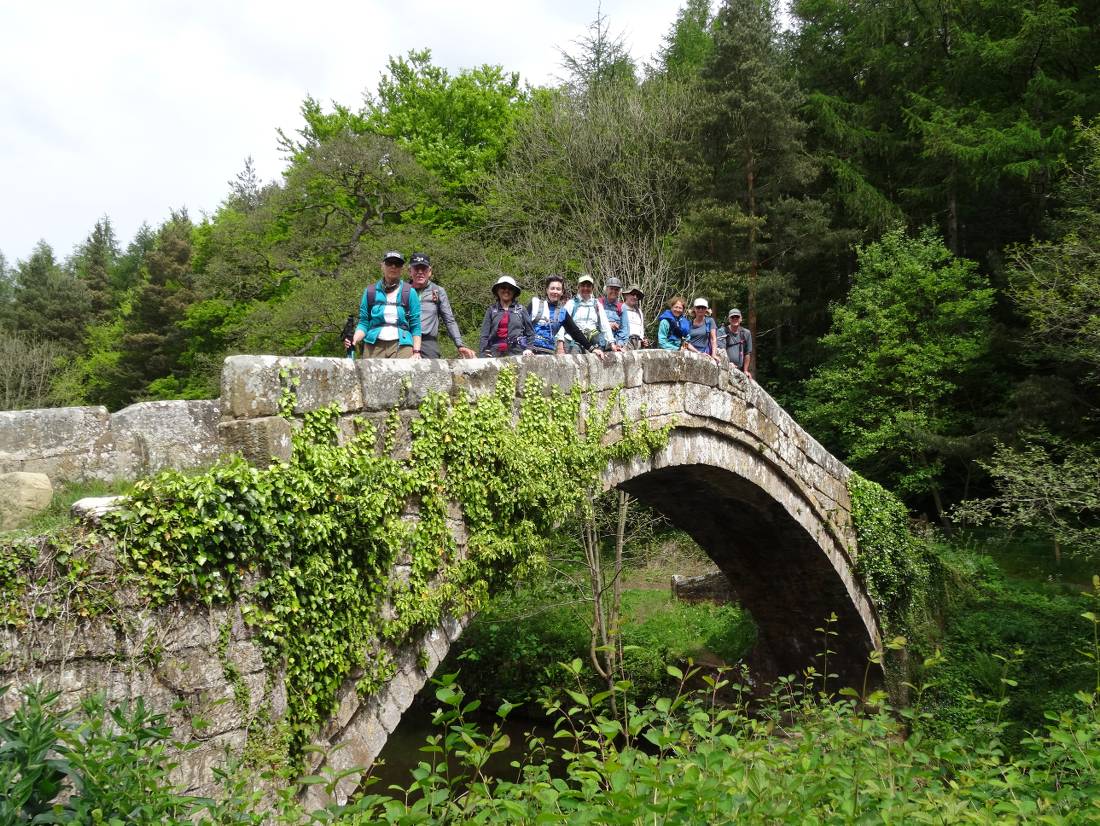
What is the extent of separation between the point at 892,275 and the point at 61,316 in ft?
114

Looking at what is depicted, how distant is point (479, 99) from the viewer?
21406 millimetres

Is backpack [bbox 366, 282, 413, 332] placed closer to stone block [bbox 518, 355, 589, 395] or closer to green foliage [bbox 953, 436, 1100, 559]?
stone block [bbox 518, 355, 589, 395]

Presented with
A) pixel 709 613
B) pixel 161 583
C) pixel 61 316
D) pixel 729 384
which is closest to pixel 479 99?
pixel 709 613

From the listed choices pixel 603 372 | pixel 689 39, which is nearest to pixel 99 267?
pixel 689 39

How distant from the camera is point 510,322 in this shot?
6078 millimetres

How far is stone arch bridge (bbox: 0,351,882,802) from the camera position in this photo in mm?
3287

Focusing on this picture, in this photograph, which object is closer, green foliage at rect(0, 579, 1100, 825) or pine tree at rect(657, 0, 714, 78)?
green foliage at rect(0, 579, 1100, 825)

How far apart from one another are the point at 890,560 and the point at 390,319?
8.50 m

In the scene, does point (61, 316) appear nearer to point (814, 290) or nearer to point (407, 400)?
point (814, 290)

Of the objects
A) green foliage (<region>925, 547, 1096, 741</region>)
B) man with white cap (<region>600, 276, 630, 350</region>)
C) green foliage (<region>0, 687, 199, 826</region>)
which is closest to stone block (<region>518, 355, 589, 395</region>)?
man with white cap (<region>600, 276, 630, 350</region>)

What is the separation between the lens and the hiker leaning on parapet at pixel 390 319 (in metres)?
5.11

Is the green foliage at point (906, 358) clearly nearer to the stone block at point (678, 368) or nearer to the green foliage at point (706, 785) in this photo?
the stone block at point (678, 368)

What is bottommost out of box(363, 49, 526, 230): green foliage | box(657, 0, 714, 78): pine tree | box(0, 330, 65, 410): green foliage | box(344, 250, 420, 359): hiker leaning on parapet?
box(344, 250, 420, 359): hiker leaning on parapet

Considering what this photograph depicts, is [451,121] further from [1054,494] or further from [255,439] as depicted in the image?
[255,439]
